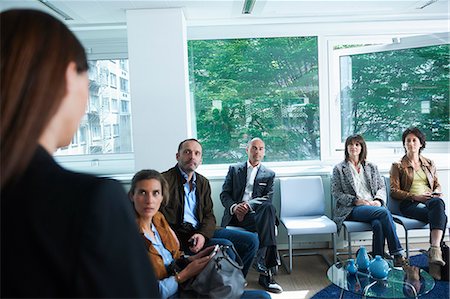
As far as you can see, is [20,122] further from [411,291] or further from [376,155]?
[376,155]

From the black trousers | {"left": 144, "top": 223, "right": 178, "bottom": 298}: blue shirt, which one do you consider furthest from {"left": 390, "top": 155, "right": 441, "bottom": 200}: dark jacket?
{"left": 144, "top": 223, "right": 178, "bottom": 298}: blue shirt

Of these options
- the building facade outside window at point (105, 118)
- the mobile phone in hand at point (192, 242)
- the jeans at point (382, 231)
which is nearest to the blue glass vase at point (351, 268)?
the jeans at point (382, 231)

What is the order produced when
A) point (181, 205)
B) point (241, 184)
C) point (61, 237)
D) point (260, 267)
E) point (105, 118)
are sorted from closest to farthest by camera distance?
point (61, 237), point (181, 205), point (260, 267), point (241, 184), point (105, 118)

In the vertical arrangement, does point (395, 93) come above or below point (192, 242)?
above

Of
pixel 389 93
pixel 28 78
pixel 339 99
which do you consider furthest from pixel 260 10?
pixel 28 78

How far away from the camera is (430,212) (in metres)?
3.90

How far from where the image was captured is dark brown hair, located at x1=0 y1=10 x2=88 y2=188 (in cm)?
55

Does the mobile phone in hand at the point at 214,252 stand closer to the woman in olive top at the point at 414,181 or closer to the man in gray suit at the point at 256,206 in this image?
the man in gray suit at the point at 256,206

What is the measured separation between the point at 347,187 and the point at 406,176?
63cm

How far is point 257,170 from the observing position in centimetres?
421

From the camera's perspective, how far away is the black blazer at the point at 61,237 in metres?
0.52

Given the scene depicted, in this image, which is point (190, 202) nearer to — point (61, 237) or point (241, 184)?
point (241, 184)

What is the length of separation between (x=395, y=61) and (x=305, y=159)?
158cm

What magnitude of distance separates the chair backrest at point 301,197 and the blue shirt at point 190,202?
4.08 ft
